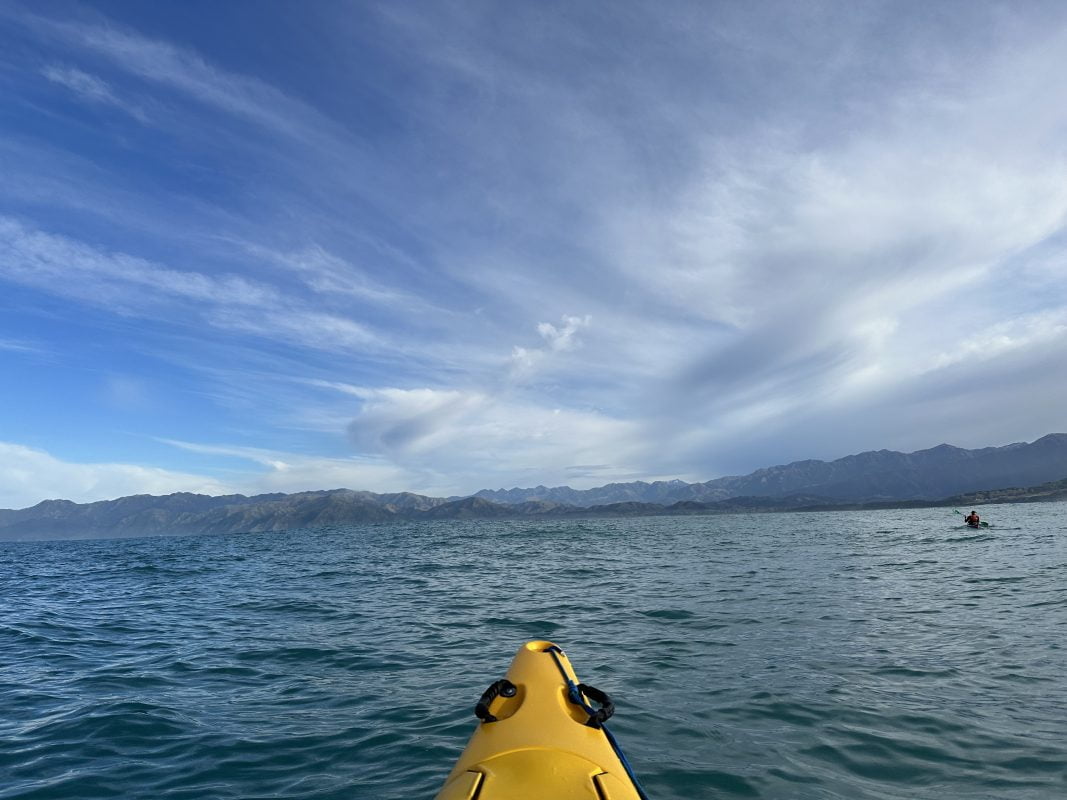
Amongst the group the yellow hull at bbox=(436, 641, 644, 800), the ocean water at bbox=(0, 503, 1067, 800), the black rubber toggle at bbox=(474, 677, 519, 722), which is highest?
the black rubber toggle at bbox=(474, 677, 519, 722)

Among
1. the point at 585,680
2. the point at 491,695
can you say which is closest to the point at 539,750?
the point at 491,695

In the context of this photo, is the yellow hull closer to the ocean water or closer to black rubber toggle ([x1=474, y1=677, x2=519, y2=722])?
black rubber toggle ([x1=474, y1=677, x2=519, y2=722])

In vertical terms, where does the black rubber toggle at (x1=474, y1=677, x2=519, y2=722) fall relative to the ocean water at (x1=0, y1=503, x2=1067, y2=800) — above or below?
above

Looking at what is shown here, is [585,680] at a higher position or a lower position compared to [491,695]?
lower

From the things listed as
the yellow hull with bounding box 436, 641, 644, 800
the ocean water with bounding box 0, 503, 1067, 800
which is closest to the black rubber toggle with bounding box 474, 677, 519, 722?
the yellow hull with bounding box 436, 641, 644, 800

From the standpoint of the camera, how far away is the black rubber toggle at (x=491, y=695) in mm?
6083

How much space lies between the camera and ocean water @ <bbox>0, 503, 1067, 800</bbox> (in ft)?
24.2

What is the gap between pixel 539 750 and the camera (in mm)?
5199

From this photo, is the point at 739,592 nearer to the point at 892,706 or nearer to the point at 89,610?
the point at 892,706

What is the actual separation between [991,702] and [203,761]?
1234 cm

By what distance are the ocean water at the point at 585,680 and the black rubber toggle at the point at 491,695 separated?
1.82 m

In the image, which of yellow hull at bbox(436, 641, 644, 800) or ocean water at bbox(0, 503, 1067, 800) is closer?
yellow hull at bbox(436, 641, 644, 800)

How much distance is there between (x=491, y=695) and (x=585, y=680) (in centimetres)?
574

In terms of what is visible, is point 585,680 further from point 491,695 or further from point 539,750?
point 539,750
